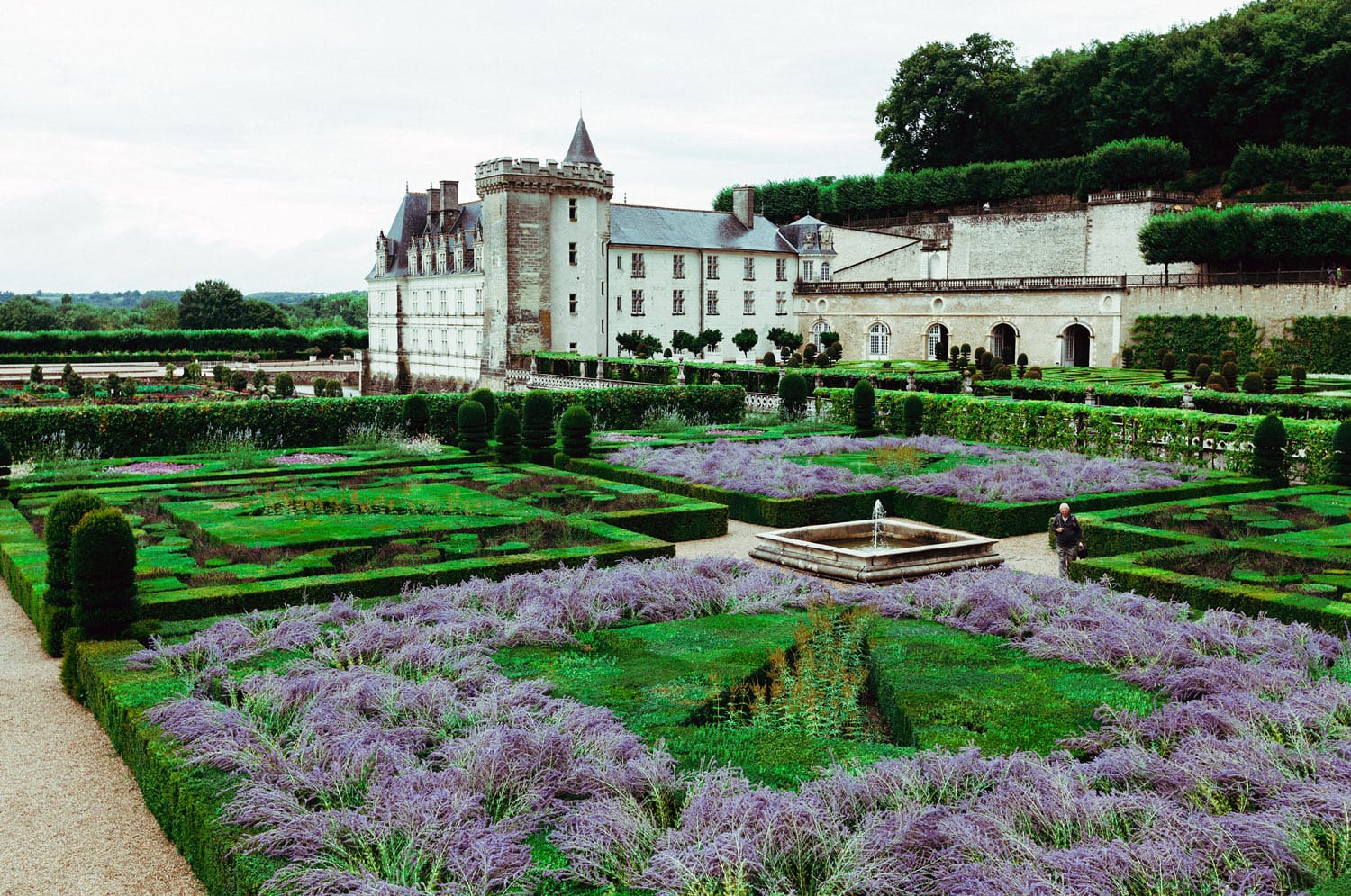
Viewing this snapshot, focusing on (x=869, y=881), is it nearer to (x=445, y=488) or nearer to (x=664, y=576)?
(x=664, y=576)

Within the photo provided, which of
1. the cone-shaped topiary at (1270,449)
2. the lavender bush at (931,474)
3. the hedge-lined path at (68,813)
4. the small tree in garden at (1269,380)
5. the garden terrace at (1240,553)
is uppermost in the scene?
the small tree in garden at (1269,380)

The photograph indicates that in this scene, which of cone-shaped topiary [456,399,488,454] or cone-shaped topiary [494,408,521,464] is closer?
cone-shaped topiary [494,408,521,464]

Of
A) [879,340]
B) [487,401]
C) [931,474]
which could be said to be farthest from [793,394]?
[879,340]

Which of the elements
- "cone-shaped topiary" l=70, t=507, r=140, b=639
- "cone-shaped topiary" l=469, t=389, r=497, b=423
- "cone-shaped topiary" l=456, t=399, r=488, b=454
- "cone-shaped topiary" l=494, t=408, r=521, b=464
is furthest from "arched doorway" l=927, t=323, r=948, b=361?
"cone-shaped topiary" l=70, t=507, r=140, b=639

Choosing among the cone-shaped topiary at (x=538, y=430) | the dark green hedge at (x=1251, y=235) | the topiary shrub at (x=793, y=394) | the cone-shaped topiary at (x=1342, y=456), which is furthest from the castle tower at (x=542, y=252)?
the cone-shaped topiary at (x=1342, y=456)

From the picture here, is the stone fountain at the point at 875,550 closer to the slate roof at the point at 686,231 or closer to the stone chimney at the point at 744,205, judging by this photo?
the slate roof at the point at 686,231

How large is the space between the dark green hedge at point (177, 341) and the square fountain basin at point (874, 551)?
51.0m

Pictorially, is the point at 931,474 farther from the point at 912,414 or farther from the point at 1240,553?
the point at 912,414

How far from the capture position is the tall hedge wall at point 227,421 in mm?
19984

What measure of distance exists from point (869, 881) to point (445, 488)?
12298mm

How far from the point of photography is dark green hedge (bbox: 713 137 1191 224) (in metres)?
51.2

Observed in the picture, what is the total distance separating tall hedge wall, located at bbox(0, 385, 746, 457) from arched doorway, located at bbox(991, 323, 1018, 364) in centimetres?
2588

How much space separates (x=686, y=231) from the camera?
2005 inches

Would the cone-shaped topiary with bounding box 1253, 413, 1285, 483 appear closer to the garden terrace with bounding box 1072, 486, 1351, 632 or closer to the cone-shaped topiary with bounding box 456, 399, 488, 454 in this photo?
the garden terrace with bounding box 1072, 486, 1351, 632
